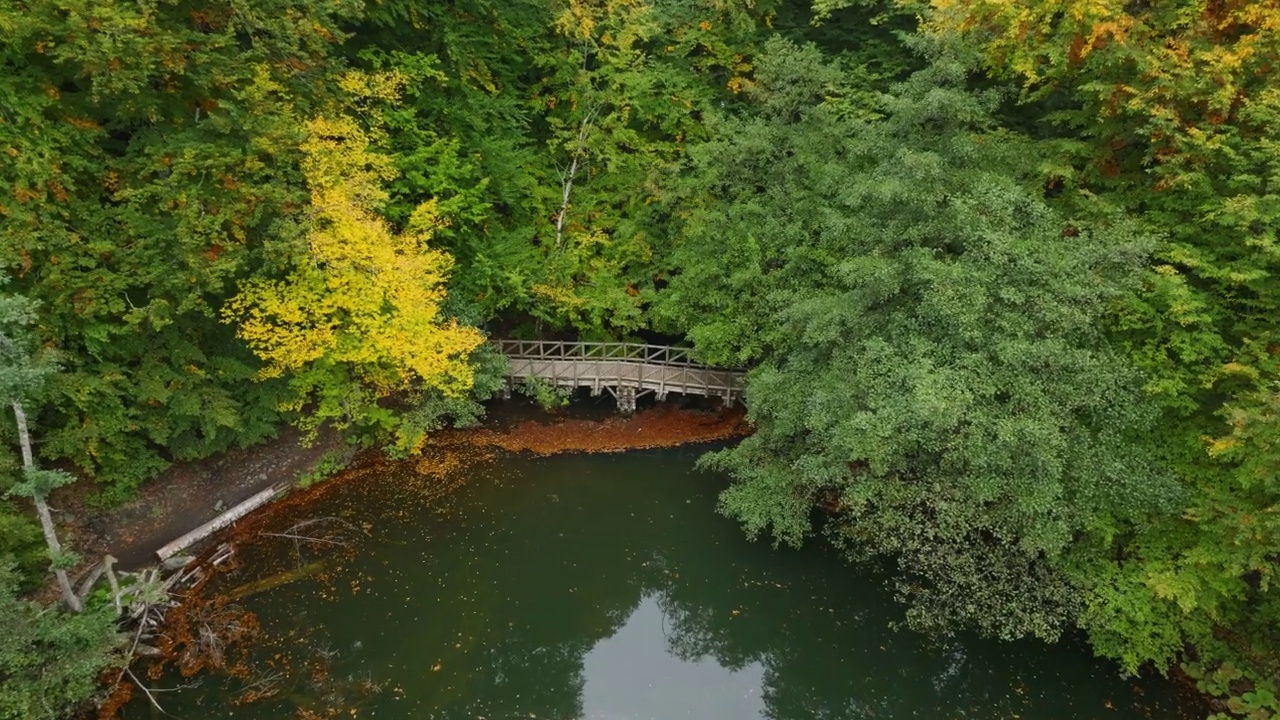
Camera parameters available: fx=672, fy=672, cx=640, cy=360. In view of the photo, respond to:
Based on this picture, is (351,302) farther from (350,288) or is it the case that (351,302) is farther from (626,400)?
(626,400)

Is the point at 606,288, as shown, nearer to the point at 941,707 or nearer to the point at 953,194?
the point at 953,194

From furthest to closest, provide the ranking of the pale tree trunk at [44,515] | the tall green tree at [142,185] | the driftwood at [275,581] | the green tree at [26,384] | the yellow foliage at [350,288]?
the yellow foliage at [350,288] → the driftwood at [275,581] → the tall green tree at [142,185] → the pale tree trunk at [44,515] → the green tree at [26,384]

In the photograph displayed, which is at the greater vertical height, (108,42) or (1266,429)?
(108,42)

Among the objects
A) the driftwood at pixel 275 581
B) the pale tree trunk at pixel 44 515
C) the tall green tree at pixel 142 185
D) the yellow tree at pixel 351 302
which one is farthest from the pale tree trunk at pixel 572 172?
the pale tree trunk at pixel 44 515

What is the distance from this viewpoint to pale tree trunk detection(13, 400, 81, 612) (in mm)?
9937

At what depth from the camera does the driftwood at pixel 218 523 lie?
13.3 metres

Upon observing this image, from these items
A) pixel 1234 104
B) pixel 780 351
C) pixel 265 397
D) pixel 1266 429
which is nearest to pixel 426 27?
pixel 265 397

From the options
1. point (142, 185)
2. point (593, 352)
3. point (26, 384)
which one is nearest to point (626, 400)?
point (593, 352)

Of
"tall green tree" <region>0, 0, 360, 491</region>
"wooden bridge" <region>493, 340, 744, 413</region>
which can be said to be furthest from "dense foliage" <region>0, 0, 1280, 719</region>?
"wooden bridge" <region>493, 340, 744, 413</region>

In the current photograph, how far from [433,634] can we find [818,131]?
1364 cm

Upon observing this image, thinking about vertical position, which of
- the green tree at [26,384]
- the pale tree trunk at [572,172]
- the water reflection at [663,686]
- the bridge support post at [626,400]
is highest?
the pale tree trunk at [572,172]

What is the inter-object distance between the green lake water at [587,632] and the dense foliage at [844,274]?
2.96ft

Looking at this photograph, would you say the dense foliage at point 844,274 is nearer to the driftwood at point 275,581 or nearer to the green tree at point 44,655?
the green tree at point 44,655

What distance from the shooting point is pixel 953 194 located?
11828mm
